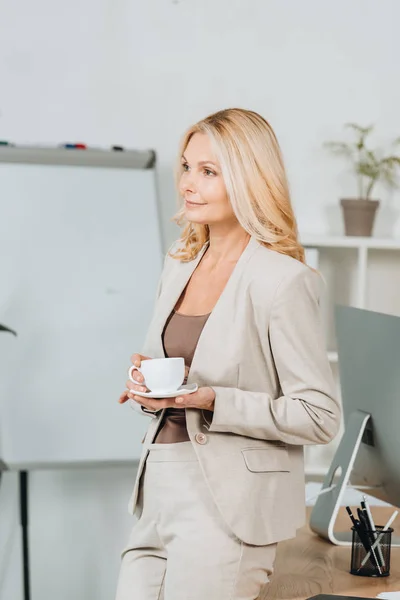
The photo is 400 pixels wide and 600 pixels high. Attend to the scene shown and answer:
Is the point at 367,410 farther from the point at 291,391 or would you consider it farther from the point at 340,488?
the point at 291,391

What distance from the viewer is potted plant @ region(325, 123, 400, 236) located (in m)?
3.22

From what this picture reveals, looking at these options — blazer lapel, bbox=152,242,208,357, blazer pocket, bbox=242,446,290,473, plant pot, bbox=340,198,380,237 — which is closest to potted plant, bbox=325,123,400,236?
plant pot, bbox=340,198,380,237

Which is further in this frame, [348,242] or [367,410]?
[348,242]

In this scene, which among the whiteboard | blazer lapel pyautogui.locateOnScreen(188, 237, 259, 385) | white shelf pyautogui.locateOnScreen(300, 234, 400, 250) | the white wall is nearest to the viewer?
blazer lapel pyautogui.locateOnScreen(188, 237, 259, 385)

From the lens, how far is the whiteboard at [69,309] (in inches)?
117

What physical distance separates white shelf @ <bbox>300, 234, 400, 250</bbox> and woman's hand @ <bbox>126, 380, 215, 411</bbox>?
169 centimetres

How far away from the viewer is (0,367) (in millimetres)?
2961

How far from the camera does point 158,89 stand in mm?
3340

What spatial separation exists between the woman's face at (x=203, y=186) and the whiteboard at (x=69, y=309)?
1.38m

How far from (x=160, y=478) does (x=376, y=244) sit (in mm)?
1768

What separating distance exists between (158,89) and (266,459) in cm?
206

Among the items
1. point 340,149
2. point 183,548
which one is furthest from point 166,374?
point 340,149

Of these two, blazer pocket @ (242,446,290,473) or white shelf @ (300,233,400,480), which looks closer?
blazer pocket @ (242,446,290,473)

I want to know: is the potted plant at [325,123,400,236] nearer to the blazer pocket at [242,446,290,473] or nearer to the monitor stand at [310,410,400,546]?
the monitor stand at [310,410,400,546]
